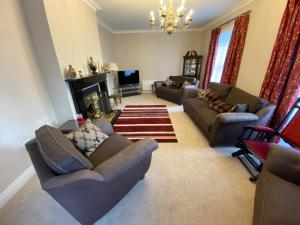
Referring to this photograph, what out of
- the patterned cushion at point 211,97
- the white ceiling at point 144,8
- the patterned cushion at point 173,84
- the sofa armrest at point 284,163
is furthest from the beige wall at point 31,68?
the patterned cushion at point 173,84

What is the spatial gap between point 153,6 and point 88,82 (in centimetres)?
229

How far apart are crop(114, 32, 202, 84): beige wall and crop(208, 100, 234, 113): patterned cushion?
3499 millimetres

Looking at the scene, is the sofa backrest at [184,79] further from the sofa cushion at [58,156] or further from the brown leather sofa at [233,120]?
the sofa cushion at [58,156]

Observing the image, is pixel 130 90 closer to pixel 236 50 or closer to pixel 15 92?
pixel 236 50

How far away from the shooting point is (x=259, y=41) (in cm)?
259

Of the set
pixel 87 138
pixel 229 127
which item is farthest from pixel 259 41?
pixel 87 138

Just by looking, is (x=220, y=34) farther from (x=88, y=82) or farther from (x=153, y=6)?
(x=88, y=82)

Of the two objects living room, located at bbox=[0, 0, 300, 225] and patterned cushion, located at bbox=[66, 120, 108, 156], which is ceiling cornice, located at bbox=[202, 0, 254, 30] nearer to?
living room, located at bbox=[0, 0, 300, 225]

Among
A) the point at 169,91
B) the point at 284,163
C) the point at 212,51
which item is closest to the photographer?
the point at 284,163

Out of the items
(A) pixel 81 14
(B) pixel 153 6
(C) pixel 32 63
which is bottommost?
(C) pixel 32 63

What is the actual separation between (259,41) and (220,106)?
1.37m

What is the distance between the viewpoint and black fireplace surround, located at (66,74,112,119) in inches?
94.1

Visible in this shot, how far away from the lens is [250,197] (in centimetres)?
150

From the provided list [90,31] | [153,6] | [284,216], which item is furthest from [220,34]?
[284,216]
